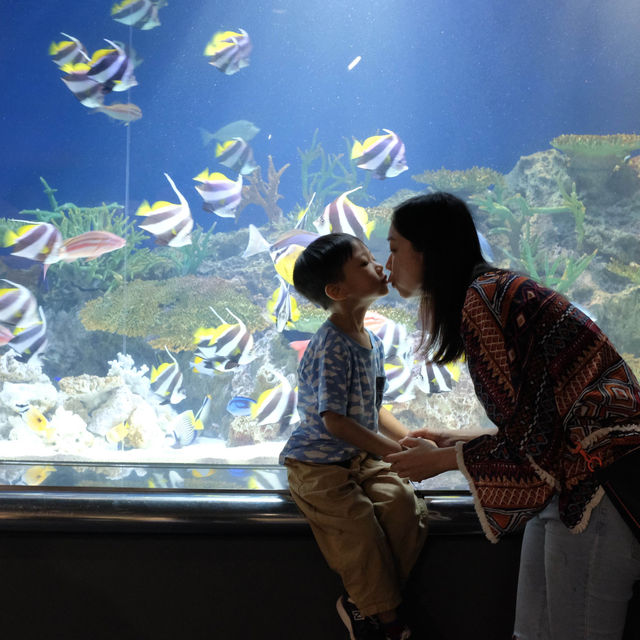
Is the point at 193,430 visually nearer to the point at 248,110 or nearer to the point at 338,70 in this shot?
the point at 248,110

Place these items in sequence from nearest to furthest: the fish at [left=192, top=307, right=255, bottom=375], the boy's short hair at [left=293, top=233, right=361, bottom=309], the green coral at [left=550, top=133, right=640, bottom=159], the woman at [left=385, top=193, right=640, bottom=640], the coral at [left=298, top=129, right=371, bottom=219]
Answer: the woman at [left=385, top=193, right=640, bottom=640], the boy's short hair at [left=293, top=233, right=361, bottom=309], the fish at [left=192, top=307, right=255, bottom=375], the green coral at [left=550, top=133, right=640, bottom=159], the coral at [left=298, top=129, right=371, bottom=219]

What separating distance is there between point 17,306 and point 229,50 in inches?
68.4

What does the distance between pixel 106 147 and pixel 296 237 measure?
1276mm

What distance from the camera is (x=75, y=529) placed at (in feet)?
4.09

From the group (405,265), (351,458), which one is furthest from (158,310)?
(405,265)

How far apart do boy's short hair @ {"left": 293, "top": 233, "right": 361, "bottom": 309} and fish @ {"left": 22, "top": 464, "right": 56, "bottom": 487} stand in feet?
2.60

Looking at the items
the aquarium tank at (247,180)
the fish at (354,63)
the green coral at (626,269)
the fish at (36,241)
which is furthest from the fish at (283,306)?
the green coral at (626,269)

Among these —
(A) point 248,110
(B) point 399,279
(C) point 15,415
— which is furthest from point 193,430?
(B) point 399,279

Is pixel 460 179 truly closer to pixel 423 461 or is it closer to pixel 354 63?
pixel 354 63

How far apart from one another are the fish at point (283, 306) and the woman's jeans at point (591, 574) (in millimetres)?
2094

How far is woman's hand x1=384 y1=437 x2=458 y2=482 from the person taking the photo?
1.04 meters

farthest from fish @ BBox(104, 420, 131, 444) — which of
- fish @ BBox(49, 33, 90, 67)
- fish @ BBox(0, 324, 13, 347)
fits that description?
fish @ BBox(49, 33, 90, 67)

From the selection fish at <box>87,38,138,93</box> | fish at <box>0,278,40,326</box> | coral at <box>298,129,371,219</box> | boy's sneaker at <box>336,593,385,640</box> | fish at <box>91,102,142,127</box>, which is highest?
fish at <box>87,38,138,93</box>

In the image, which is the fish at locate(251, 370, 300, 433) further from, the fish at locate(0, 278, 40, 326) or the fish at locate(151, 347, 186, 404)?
→ the fish at locate(0, 278, 40, 326)
